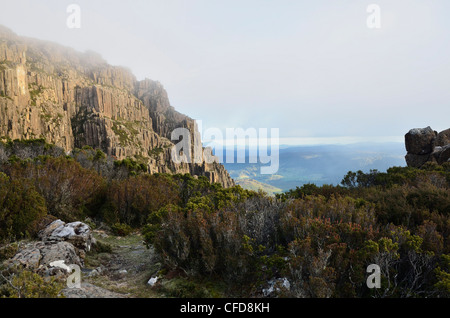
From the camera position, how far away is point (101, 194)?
425 inches

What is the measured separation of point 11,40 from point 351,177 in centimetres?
17485

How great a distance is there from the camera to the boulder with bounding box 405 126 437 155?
78.9ft

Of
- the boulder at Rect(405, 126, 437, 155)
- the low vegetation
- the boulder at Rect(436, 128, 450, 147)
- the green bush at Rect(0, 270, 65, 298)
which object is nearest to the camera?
the green bush at Rect(0, 270, 65, 298)

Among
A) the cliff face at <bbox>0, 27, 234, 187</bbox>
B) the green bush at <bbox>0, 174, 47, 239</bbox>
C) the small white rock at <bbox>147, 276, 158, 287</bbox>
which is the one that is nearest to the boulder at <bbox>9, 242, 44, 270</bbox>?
the green bush at <bbox>0, 174, 47, 239</bbox>

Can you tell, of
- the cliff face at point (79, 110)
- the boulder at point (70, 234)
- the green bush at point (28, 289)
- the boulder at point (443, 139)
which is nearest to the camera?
the green bush at point (28, 289)

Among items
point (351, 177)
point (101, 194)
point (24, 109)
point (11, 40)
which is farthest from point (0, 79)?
point (351, 177)

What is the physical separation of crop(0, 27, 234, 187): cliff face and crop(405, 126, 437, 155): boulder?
79.0 metres

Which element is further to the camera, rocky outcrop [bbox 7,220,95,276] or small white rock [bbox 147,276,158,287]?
small white rock [bbox 147,276,158,287]

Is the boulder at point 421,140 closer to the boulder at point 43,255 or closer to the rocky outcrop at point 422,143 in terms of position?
the rocky outcrop at point 422,143

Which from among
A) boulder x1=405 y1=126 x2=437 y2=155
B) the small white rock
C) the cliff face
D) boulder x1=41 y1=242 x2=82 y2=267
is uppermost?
the cliff face

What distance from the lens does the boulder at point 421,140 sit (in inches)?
947

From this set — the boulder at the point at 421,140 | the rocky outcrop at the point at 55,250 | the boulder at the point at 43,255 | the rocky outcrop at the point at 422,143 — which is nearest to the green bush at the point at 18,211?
the rocky outcrop at the point at 55,250

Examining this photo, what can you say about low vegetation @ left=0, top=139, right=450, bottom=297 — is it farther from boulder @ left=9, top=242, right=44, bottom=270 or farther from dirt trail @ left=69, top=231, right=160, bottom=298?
boulder @ left=9, top=242, right=44, bottom=270
